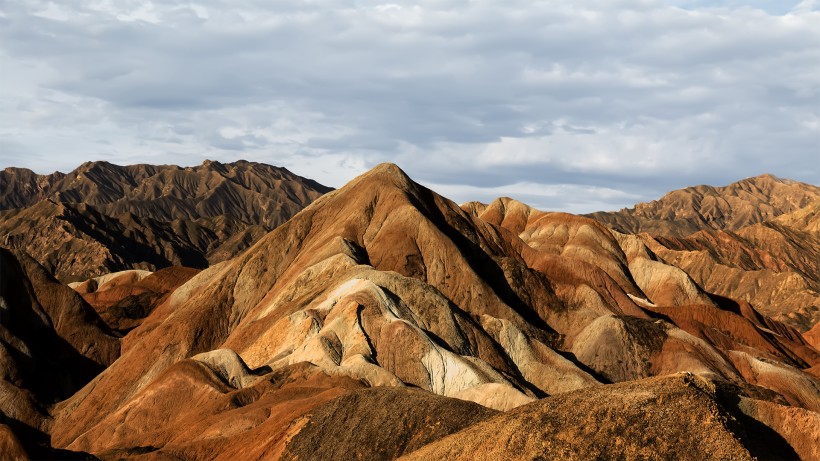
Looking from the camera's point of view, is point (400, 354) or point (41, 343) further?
point (41, 343)

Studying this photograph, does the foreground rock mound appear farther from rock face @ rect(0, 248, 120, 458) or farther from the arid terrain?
rock face @ rect(0, 248, 120, 458)

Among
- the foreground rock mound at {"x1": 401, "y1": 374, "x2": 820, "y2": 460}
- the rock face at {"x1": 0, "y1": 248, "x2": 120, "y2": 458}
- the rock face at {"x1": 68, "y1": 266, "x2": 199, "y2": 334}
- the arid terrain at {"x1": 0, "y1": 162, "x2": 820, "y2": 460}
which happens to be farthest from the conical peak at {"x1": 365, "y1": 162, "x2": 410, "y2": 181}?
the foreground rock mound at {"x1": 401, "y1": 374, "x2": 820, "y2": 460}

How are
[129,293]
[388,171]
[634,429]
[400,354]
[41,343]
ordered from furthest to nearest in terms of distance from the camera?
[129,293] < [388,171] < [41,343] < [400,354] < [634,429]

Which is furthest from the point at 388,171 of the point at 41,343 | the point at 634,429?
the point at 634,429

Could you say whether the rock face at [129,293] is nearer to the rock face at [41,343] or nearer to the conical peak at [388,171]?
the rock face at [41,343]

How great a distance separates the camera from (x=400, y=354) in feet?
242

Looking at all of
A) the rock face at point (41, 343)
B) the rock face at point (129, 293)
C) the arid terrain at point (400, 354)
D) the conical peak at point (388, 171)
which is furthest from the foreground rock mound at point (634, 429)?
the rock face at point (129, 293)

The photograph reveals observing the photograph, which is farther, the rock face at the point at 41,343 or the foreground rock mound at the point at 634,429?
the rock face at the point at 41,343

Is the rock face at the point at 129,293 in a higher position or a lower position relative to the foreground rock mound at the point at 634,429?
lower

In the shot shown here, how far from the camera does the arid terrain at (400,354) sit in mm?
34969

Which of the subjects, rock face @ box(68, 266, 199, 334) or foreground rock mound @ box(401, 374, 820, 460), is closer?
foreground rock mound @ box(401, 374, 820, 460)

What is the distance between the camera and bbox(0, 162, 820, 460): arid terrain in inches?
1377

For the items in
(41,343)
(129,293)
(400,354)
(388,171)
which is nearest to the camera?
(400,354)

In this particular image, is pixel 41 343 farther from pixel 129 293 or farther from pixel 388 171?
pixel 388 171
